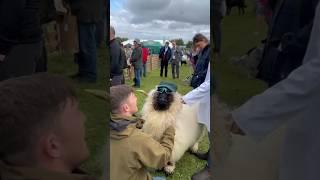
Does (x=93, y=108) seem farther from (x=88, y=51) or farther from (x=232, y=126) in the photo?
(x=232, y=126)

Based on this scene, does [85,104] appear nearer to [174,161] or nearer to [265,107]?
[265,107]

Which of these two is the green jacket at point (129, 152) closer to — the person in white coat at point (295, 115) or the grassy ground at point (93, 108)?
the grassy ground at point (93, 108)

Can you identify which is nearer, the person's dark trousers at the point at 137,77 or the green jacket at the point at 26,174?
the green jacket at the point at 26,174

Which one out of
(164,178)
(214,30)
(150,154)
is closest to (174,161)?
(164,178)

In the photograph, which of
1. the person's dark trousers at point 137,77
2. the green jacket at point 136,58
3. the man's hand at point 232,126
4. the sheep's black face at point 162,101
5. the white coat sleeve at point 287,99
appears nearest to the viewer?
the white coat sleeve at point 287,99

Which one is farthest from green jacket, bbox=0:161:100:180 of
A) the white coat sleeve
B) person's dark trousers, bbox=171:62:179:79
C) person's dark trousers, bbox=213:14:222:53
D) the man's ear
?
person's dark trousers, bbox=171:62:179:79

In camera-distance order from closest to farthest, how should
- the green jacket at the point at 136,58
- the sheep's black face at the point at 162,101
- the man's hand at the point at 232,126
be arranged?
the man's hand at the point at 232,126 < the sheep's black face at the point at 162,101 < the green jacket at the point at 136,58

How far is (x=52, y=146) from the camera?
103cm

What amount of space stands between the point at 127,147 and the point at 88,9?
0.74m

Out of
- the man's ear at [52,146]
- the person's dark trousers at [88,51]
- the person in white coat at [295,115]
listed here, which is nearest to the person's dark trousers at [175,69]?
the person's dark trousers at [88,51]

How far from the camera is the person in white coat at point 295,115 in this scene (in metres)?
1.40

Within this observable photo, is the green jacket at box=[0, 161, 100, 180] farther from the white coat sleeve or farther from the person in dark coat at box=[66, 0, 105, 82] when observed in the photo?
the person in dark coat at box=[66, 0, 105, 82]

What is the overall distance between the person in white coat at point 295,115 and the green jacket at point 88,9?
1.96 ft

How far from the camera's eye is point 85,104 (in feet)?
5.71
